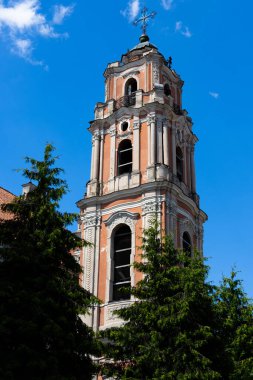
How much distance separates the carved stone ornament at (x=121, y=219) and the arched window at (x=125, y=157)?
276cm

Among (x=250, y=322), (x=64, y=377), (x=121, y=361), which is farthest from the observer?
(x=250, y=322)

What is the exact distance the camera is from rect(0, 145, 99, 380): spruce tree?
14148 mm

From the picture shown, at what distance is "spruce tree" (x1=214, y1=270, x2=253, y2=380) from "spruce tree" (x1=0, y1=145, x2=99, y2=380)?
15.4ft

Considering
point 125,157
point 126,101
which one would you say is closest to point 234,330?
point 125,157

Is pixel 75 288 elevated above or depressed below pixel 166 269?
below

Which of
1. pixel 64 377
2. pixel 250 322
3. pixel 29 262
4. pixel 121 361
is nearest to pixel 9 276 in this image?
pixel 29 262

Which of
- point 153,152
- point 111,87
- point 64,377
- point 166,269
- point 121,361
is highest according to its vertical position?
point 111,87

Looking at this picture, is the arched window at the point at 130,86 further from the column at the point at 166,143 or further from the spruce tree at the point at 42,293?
the spruce tree at the point at 42,293

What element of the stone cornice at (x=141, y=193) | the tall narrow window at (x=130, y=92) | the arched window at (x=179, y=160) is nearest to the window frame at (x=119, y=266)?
the stone cornice at (x=141, y=193)

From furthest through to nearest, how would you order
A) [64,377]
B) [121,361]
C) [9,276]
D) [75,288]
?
[121,361] → [75,288] → [9,276] → [64,377]

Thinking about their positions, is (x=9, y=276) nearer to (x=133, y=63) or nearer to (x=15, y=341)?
(x=15, y=341)

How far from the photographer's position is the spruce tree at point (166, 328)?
54.2 ft

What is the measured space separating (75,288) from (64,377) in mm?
3145

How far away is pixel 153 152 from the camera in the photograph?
2877 centimetres
